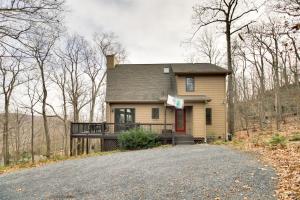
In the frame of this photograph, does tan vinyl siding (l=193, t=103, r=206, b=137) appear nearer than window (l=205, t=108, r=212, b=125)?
Yes

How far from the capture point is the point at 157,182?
781 cm

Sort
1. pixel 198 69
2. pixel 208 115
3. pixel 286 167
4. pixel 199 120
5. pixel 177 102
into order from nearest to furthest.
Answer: pixel 286 167, pixel 177 102, pixel 199 120, pixel 208 115, pixel 198 69

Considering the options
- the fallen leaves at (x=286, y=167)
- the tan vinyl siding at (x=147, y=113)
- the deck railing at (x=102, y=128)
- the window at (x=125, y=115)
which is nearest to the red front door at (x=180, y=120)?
the tan vinyl siding at (x=147, y=113)

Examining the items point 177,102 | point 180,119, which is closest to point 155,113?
point 180,119

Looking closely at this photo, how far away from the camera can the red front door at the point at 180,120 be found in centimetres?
2080

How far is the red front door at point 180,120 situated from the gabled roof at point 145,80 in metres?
1.40

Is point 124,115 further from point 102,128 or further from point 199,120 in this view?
point 199,120

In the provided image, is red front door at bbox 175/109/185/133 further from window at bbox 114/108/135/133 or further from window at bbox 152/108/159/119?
window at bbox 114/108/135/133

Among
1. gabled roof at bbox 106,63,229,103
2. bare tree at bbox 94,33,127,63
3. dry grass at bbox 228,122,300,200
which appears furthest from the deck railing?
bare tree at bbox 94,33,127,63

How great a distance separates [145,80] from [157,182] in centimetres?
1558

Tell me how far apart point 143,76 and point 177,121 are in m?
4.93

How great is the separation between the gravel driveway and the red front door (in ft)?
32.1

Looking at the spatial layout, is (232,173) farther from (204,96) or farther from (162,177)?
(204,96)

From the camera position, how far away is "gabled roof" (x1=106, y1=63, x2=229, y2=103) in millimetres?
21031
